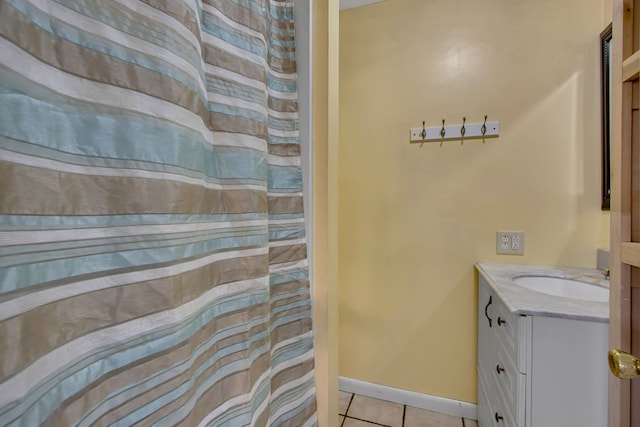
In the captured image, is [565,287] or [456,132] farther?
[456,132]

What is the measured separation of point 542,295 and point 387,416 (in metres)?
1.15

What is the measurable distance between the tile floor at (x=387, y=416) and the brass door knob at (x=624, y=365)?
1.40m

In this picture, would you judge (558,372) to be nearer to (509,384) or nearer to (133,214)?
(509,384)

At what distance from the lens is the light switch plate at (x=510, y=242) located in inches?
60.9

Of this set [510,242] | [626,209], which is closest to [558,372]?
[626,209]

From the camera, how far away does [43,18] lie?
357 millimetres

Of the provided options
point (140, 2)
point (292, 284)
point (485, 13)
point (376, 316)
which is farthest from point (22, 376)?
point (485, 13)

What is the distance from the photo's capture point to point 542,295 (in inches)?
40.1

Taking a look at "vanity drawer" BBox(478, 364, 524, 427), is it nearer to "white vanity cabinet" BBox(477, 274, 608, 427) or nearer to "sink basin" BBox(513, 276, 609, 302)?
"white vanity cabinet" BBox(477, 274, 608, 427)

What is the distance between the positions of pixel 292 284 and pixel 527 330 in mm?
759

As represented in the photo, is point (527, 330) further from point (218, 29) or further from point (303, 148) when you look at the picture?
point (218, 29)

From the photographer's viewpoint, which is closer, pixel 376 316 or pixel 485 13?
pixel 485 13

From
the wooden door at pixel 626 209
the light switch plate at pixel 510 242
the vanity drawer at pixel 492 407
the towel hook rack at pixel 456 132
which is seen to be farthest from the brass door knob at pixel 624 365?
the towel hook rack at pixel 456 132

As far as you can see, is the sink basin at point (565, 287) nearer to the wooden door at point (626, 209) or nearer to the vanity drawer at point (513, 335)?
the vanity drawer at point (513, 335)
